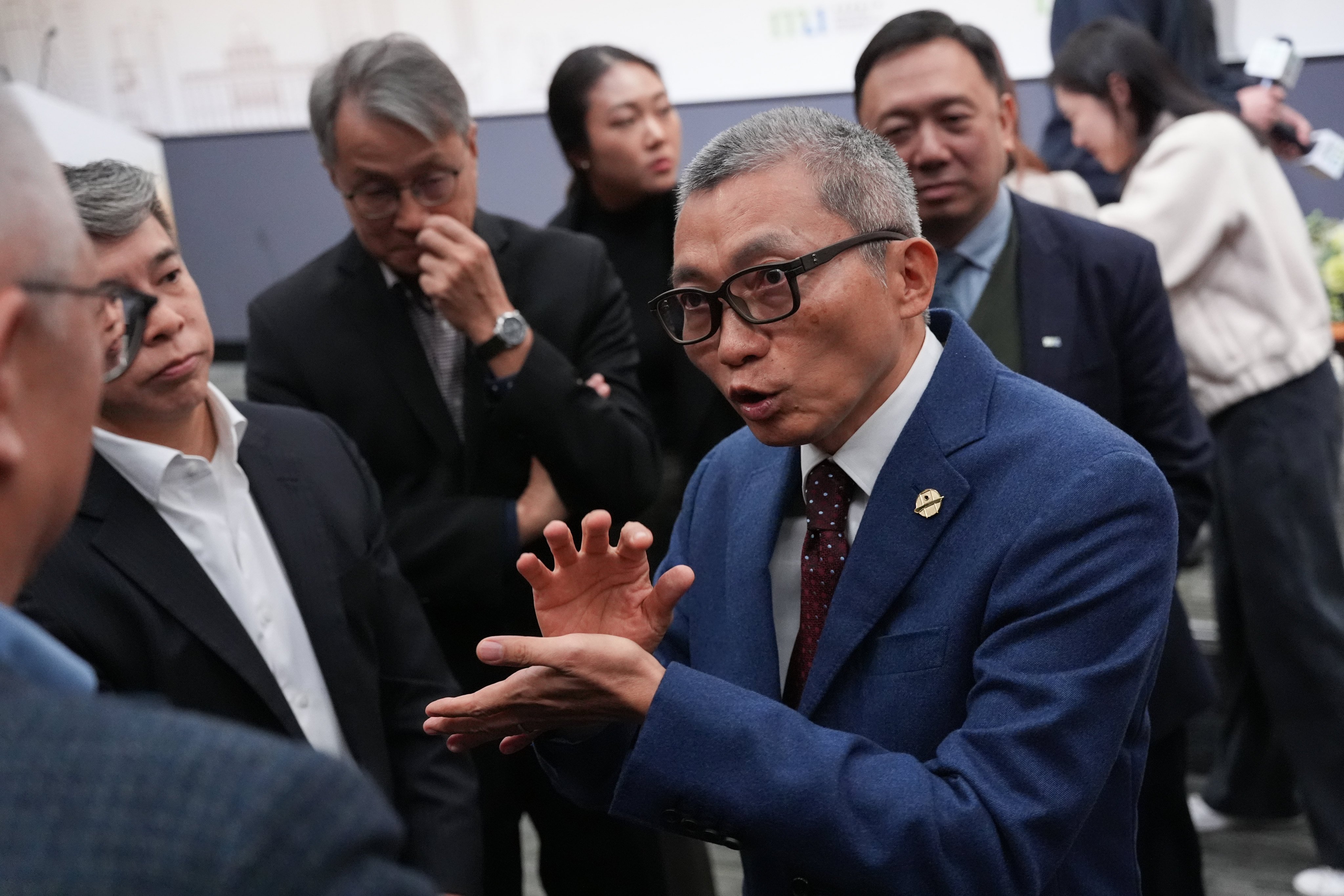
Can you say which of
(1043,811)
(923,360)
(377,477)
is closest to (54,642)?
(1043,811)

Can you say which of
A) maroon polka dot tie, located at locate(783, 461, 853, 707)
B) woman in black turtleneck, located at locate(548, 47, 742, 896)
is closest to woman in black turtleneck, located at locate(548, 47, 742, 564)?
woman in black turtleneck, located at locate(548, 47, 742, 896)

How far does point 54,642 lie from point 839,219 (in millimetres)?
858

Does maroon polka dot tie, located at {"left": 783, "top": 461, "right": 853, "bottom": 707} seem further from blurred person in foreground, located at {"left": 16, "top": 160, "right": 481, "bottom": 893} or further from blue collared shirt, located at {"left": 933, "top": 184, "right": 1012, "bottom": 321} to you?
blue collared shirt, located at {"left": 933, "top": 184, "right": 1012, "bottom": 321}

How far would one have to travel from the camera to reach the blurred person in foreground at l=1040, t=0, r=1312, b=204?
3062mm

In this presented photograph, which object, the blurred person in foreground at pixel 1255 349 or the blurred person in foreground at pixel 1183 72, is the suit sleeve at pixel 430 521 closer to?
the blurred person in foreground at pixel 1255 349

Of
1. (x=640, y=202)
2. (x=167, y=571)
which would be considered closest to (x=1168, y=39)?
(x=640, y=202)

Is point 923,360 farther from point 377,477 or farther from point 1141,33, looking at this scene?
point 1141,33

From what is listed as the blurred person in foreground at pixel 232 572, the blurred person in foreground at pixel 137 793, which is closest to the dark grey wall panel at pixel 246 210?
the blurred person in foreground at pixel 232 572

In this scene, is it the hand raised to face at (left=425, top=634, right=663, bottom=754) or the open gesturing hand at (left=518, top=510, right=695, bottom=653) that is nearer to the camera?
the hand raised to face at (left=425, top=634, right=663, bottom=754)

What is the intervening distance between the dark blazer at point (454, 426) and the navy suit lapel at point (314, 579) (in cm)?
35

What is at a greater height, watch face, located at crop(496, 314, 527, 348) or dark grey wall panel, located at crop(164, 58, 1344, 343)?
watch face, located at crop(496, 314, 527, 348)

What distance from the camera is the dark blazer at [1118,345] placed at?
1.97 meters

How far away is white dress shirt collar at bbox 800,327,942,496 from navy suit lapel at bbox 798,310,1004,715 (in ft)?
0.07

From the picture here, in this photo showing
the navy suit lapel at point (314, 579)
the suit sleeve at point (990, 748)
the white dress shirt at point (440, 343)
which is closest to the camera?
the suit sleeve at point (990, 748)
